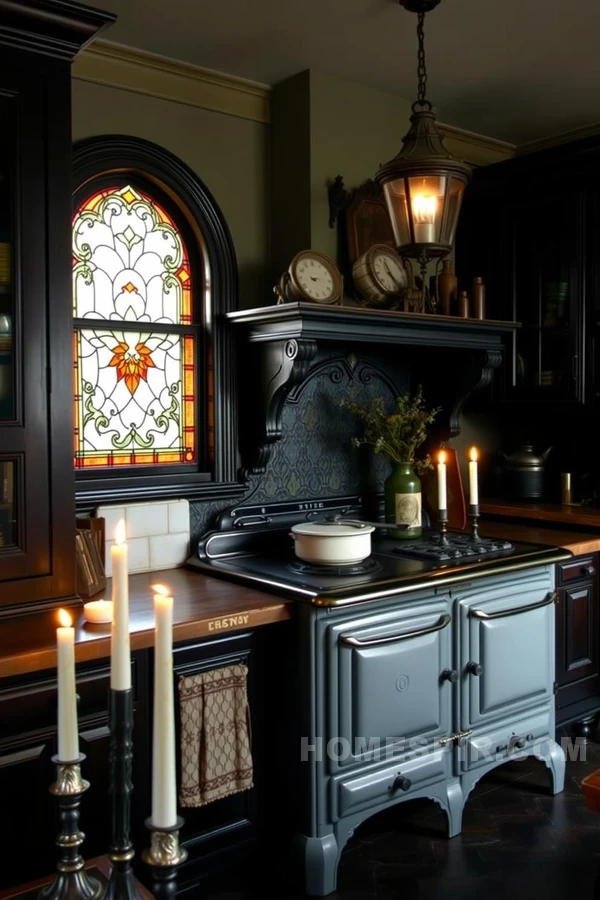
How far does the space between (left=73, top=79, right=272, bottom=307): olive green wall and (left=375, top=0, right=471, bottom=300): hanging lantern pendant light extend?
Answer: 71 cm

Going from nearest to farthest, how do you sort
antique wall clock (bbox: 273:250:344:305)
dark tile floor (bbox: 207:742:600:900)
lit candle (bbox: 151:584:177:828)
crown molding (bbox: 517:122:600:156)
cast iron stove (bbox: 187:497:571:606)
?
lit candle (bbox: 151:584:177:828)
dark tile floor (bbox: 207:742:600:900)
cast iron stove (bbox: 187:497:571:606)
antique wall clock (bbox: 273:250:344:305)
crown molding (bbox: 517:122:600:156)

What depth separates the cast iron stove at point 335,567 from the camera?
2.66 meters

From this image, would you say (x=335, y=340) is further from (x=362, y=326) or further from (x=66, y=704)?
(x=66, y=704)

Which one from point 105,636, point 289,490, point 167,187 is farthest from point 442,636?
point 167,187

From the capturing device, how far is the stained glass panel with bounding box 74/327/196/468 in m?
2.98

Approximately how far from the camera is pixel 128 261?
121 inches

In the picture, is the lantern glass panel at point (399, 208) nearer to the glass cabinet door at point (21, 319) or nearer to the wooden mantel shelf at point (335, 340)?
the wooden mantel shelf at point (335, 340)

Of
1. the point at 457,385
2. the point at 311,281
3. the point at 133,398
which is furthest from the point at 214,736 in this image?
the point at 457,385

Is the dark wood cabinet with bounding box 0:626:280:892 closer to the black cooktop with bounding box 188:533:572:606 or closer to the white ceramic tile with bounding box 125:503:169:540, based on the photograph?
the black cooktop with bounding box 188:533:572:606

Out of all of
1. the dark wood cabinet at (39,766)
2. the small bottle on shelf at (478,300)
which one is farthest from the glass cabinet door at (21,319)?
the small bottle on shelf at (478,300)

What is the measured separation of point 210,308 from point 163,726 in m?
2.36

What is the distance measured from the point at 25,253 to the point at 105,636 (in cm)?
102

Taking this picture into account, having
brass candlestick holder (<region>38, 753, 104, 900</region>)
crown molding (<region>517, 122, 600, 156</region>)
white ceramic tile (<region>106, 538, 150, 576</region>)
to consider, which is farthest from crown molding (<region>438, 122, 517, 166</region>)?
brass candlestick holder (<region>38, 753, 104, 900</region>)

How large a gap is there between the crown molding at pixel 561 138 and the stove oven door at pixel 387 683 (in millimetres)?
2465
